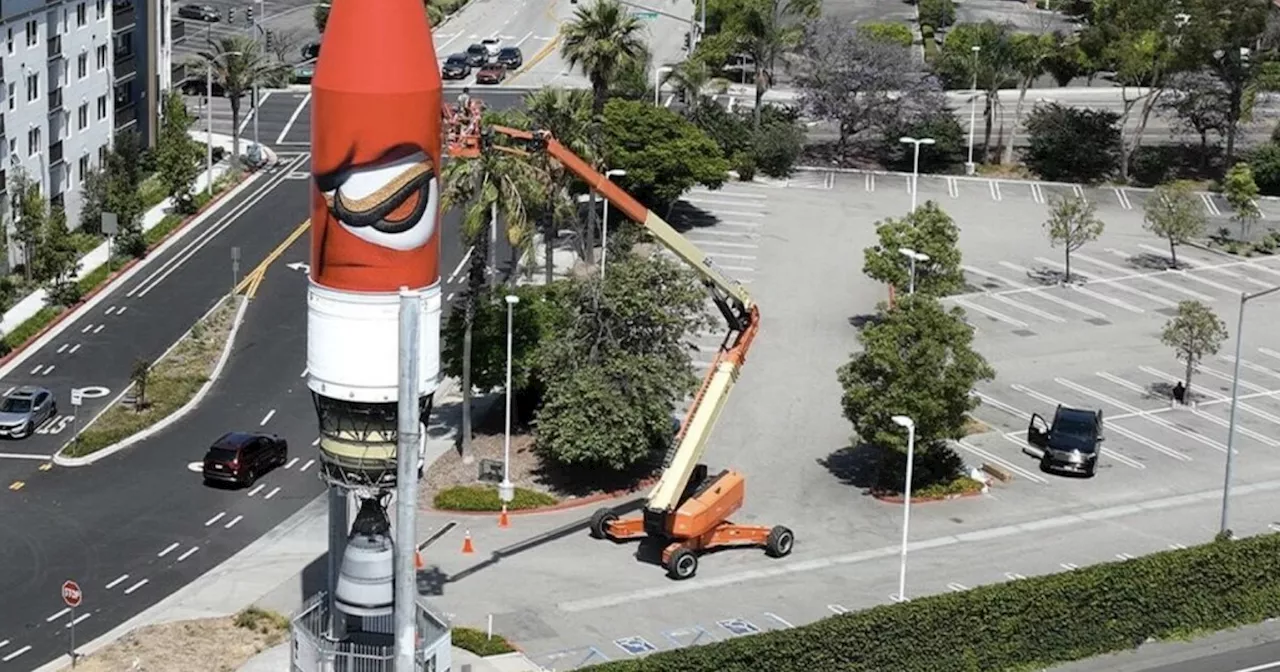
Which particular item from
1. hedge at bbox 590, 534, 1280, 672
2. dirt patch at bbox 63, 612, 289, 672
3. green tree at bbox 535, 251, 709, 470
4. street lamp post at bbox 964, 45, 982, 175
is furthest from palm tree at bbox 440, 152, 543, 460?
street lamp post at bbox 964, 45, 982, 175

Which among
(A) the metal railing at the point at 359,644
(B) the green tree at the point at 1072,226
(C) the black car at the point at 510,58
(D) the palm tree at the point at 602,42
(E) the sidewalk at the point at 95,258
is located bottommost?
(A) the metal railing at the point at 359,644

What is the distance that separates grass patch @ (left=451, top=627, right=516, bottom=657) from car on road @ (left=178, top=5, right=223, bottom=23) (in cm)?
10270

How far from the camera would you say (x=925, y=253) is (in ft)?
309

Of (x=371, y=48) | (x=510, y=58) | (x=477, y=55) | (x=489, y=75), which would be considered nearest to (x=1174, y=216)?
(x=489, y=75)

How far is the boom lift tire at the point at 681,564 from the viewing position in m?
68.1

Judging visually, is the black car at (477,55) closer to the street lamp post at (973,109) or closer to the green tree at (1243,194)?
the street lamp post at (973,109)

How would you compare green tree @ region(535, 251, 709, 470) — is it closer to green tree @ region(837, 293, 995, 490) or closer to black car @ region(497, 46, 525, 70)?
green tree @ region(837, 293, 995, 490)

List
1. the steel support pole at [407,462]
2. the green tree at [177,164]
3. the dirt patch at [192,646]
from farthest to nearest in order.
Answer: the green tree at [177,164] < the dirt patch at [192,646] < the steel support pole at [407,462]

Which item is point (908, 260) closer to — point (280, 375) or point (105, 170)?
point (280, 375)

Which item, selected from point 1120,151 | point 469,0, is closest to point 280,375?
point 1120,151

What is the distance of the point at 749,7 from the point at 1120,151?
21.9m

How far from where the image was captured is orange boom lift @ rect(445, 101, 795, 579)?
2653 inches

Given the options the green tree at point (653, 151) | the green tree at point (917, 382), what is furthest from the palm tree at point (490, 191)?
the green tree at point (653, 151)

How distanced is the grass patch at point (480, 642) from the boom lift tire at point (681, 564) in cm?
687
